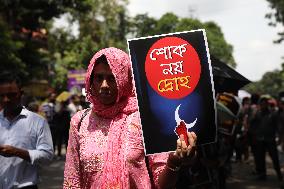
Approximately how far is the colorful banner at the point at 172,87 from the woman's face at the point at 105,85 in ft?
0.58

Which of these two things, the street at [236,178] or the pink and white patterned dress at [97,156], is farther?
the street at [236,178]

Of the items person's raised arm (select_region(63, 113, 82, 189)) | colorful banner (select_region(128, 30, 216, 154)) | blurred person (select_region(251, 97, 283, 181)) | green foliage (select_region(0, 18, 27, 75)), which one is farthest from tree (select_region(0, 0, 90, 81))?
colorful banner (select_region(128, 30, 216, 154))

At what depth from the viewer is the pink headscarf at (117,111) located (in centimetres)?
244

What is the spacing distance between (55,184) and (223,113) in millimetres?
4084

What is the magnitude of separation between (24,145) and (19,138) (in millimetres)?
58

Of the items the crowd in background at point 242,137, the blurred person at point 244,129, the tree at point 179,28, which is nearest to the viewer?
the crowd in background at point 242,137

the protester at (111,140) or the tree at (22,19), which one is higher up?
the tree at (22,19)

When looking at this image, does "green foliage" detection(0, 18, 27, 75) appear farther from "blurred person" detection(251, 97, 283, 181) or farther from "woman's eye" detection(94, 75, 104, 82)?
"woman's eye" detection(94, 75, 104, 82)

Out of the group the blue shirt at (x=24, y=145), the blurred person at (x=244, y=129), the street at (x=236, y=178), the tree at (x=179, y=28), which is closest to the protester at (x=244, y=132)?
the blurred person at (x=244, y=129)

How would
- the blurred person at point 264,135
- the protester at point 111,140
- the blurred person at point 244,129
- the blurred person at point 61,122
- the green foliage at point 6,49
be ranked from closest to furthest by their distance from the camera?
the protester at point 111,140 < the blurred person at point 264,135 < the blurred person at point 244,129 < the blurred person at point 61,122 < the green foliage at point 6,49

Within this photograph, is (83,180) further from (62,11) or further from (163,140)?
(62,11)

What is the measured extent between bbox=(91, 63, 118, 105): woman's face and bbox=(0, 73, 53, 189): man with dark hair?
137cm

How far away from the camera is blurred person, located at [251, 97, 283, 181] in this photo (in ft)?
36.0

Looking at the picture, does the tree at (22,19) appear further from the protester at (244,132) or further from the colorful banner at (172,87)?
the colorful banner at (172,87)
